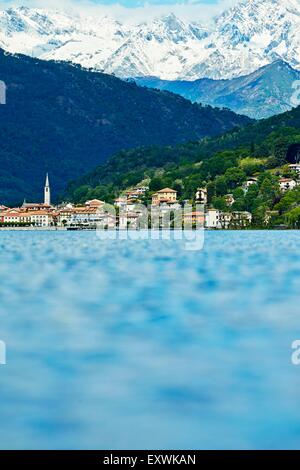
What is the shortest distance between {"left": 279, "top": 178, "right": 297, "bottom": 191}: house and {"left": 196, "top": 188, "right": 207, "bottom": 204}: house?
14123 millimetres

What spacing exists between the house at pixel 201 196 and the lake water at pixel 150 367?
5663 inches

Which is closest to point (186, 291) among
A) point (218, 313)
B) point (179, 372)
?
point (218, 313)

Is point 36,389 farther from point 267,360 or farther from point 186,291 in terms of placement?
point 186,291

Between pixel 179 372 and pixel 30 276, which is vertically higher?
pixel 30 276

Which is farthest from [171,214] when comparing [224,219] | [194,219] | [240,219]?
[240,219]

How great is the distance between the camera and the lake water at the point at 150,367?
16938 millimetres

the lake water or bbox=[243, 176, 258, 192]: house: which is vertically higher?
bbox=[243, 176, 258, 192]: house

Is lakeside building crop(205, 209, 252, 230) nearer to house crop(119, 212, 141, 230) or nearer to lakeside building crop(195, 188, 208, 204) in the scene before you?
lakeside building crop(195, 188, 208, 204)

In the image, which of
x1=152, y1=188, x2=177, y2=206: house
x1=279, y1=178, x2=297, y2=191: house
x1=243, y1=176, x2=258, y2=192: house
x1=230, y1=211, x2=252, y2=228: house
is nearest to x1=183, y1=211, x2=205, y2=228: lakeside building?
x1=230, y1=211, x2=252, y2=228: house

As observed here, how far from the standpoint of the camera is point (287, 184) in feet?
594

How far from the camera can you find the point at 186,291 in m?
38.9

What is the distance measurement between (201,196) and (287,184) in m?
16.8

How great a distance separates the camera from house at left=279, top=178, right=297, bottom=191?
179625 mm

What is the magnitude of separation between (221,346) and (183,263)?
3456cm
